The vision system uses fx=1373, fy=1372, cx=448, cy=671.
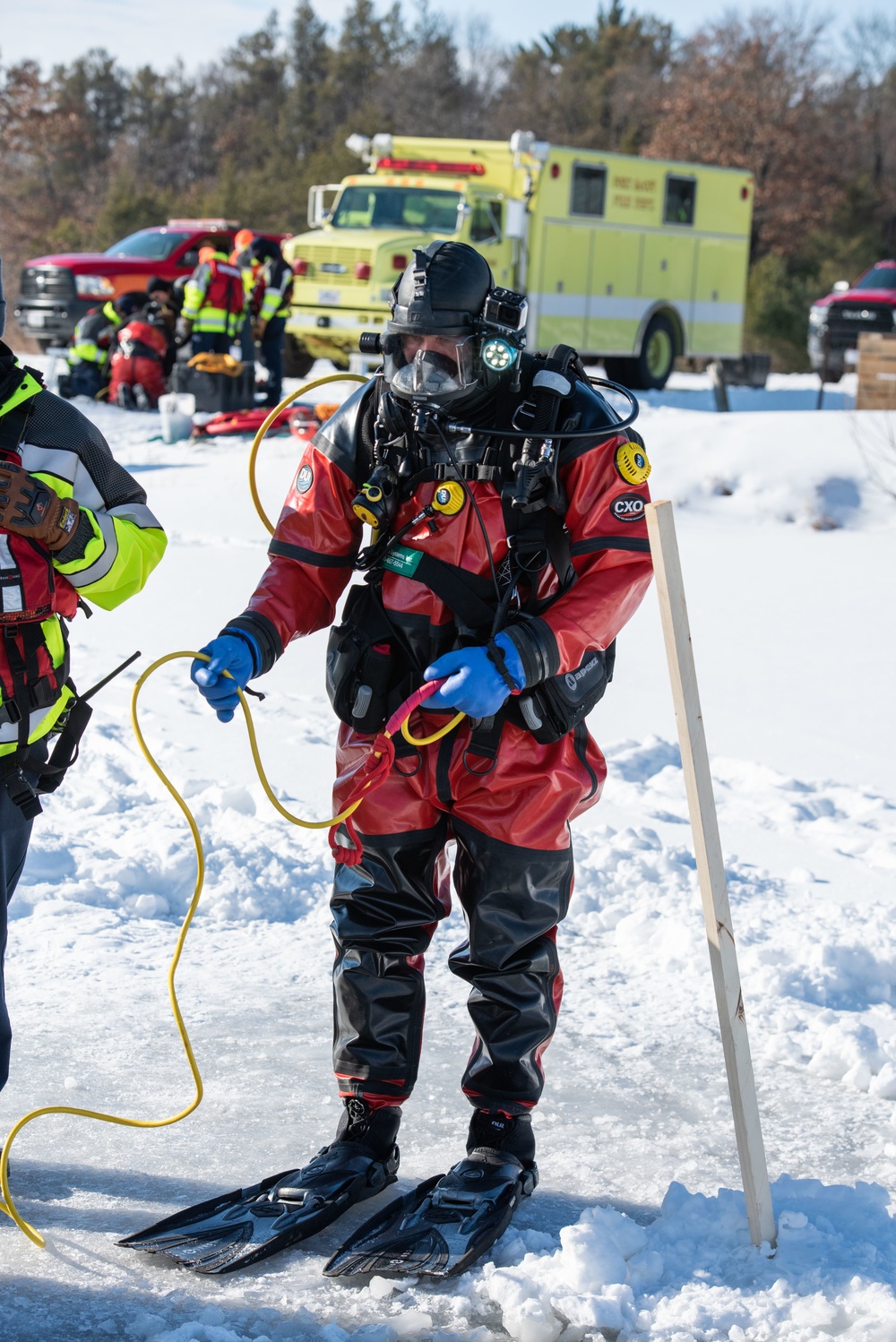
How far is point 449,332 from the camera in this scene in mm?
2654

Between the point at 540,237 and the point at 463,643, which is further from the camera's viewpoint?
the point at 540,237

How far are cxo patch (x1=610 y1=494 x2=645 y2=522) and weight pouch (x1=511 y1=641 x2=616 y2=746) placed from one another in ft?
0.87

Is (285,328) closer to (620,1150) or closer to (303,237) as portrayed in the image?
(303,237)

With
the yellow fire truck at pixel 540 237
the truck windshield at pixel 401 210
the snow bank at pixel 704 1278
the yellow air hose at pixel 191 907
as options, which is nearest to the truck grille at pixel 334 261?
the yellow fire truck at pixel 540 237

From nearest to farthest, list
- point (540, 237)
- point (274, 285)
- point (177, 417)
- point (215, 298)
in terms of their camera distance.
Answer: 1. point (177, 417)
2. point (215, 298)
3. point (274, 285)
4. point (540, 237)

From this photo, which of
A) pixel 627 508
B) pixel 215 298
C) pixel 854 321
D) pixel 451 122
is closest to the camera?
pixel 627 508

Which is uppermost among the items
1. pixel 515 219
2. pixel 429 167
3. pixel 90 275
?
pixel 429 167

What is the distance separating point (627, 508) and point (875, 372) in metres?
11.1

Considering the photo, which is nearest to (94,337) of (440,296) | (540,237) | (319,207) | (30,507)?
(319,207)

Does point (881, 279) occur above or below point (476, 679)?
above

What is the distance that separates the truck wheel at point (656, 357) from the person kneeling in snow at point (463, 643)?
14.4 m

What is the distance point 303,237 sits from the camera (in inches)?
565

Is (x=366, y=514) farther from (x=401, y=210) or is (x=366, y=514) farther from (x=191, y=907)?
(x=401, y=210)

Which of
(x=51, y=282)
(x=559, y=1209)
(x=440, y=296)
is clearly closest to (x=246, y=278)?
(x=51, y=282)
